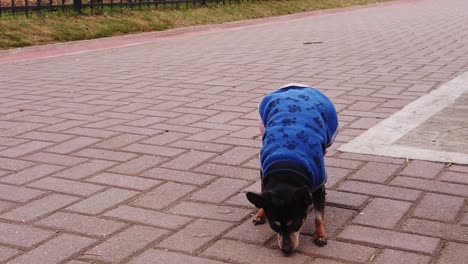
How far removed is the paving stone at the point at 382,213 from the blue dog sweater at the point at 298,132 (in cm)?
41

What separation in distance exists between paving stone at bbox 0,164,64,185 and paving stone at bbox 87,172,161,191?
0.35m

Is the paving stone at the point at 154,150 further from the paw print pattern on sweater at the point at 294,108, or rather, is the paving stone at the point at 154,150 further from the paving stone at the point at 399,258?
the paving stone at the point at 399,258

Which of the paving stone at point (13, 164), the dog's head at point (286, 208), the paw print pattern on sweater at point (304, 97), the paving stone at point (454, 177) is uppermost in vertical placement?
the paw print pattern on sweater at point (304, 97)

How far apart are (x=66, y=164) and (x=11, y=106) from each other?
2288mm

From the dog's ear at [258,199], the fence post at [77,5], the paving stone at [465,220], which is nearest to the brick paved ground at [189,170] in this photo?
the paving stone at [465,220]

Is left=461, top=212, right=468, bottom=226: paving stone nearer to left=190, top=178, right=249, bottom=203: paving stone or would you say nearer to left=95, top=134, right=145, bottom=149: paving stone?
left=190, top=178, right=249, bottom=203: paving stone

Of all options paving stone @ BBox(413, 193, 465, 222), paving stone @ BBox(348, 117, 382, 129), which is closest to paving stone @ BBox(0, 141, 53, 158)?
paving stone @ BBox(348, 117, 382, 129)

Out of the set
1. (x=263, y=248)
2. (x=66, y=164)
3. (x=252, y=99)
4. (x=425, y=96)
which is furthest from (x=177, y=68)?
(x=263, y=248)

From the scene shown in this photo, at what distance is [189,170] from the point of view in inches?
171

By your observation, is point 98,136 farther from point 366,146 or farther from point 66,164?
point 366,146

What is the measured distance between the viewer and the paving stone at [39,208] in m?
3.59

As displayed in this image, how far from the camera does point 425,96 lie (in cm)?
643

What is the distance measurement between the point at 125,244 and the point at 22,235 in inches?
21.2

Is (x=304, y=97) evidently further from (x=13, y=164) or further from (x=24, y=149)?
(x=24, y=149)
